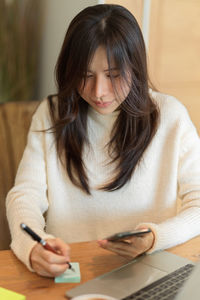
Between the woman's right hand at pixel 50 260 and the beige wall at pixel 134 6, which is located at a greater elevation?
the beige wall at pixel 134 6

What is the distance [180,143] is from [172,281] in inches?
23.3

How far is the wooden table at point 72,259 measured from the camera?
0.97m

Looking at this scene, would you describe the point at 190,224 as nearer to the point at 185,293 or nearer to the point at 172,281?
the point at 172,281

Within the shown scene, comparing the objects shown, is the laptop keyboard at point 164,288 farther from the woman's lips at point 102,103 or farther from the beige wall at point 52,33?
the beige wall at point 52,33

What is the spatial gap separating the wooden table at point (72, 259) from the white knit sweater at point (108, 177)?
0.94 feet

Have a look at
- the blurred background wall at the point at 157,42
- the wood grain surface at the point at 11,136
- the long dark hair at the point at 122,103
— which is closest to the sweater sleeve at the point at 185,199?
the long dark hair at the point at 122,103

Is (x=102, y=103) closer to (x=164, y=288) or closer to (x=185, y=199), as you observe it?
(x=185, y=199)

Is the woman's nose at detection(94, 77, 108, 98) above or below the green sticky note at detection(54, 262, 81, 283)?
above

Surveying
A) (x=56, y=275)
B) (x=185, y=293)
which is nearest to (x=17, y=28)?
(x=56, y=275)

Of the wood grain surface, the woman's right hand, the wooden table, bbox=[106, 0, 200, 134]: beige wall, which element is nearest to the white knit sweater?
the wood grain surface

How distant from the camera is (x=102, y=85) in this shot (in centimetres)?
127

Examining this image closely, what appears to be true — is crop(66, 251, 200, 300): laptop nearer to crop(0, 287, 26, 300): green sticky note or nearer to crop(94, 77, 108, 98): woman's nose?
crop(0, 287, 26, 300): green sticky note

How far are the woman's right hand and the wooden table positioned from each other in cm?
2

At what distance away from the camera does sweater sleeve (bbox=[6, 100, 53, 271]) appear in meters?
1.16
